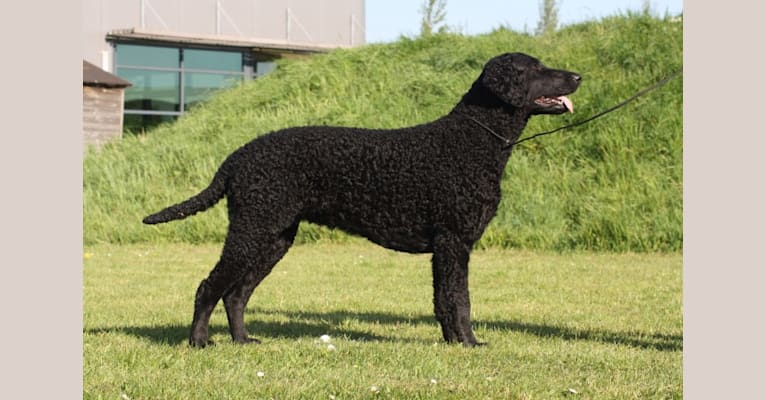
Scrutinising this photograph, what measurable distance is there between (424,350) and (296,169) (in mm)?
1362

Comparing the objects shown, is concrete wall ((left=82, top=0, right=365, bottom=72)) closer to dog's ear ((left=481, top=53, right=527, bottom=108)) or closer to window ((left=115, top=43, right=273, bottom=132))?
window ((left=115, top=43, right=273, bottom=132))

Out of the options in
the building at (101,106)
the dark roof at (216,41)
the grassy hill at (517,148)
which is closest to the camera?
the grassy hill at (517,148)

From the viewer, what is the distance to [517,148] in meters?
15.3

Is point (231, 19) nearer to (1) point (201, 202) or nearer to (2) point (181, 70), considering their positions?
(2) point (181, 70)

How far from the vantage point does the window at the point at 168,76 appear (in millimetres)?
25920

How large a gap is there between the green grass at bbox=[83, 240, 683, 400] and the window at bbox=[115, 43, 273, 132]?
14189 millimetres

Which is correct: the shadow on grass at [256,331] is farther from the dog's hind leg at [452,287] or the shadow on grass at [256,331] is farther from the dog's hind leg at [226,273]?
the dog's hind leg at [452,287]

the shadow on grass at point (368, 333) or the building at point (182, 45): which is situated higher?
the building at point (182, 45)

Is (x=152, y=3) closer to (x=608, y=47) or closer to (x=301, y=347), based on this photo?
(x=608, y=47)

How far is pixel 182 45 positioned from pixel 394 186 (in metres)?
21.0

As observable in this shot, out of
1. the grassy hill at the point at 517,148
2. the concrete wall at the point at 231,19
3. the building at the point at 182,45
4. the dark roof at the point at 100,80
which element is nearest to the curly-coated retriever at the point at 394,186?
the grassy hill at the point at 517,148

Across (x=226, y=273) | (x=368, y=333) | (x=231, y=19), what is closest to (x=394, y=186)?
(x=226, y=273)

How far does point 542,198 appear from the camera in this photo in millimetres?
13969

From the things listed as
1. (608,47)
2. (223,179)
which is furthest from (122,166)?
(223,179)
